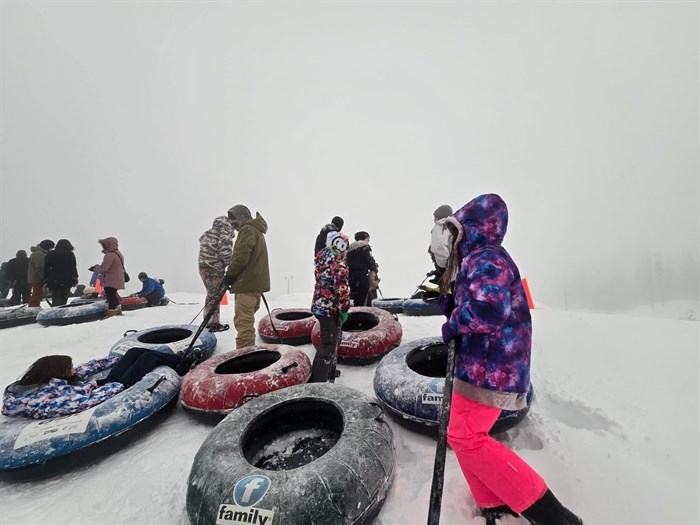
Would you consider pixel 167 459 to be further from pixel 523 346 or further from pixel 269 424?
pixel 523 346

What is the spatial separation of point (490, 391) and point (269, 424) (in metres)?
2.10

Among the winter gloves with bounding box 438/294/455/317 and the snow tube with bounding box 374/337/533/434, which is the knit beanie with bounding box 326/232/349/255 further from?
the winter gloves with bounding box 438/294/455/317

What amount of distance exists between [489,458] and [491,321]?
830 millimetres

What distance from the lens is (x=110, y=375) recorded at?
402cm

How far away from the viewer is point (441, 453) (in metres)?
1.94

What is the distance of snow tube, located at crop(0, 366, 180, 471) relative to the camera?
103 inches

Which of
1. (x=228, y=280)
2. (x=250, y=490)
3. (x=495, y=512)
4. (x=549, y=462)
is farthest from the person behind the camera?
(x=228, y=280)

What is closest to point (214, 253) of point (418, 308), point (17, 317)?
point (418, 308)

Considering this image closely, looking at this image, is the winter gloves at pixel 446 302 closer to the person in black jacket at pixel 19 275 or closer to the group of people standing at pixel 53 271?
the group of people standing at pixel 53 271

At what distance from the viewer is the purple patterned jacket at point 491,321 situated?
1839mm

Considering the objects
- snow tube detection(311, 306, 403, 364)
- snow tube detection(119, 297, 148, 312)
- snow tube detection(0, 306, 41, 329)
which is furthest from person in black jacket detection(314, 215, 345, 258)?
snow tube detection(119, 297, 148, 312)

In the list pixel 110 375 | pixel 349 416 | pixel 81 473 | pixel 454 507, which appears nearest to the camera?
pixel 454 507

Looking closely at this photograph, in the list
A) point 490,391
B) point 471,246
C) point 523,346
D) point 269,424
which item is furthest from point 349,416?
point 471,246

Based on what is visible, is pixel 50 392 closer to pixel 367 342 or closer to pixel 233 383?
pixel 233 383
